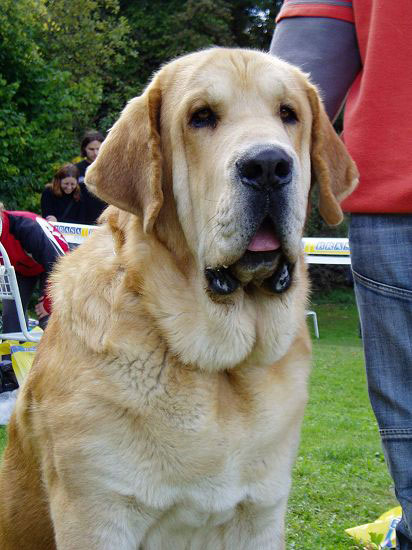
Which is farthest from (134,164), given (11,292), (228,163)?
(11,292)

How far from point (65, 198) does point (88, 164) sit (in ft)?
2.01

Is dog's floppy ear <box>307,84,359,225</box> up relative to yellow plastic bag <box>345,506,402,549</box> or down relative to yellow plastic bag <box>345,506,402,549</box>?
up

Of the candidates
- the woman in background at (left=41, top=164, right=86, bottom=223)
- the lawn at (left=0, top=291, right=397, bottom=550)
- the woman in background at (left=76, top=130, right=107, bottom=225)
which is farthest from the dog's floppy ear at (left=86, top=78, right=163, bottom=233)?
the woman in background at (left=41, top=164, right=86, bottom=223)

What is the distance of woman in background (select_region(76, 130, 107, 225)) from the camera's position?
28.4 feet

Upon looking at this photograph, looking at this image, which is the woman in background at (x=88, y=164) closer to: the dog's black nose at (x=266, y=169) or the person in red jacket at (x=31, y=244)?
the person in red jacket at (x=31, y=244)

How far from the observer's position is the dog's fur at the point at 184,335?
221cm

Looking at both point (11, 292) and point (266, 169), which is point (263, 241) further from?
point (11, 292)

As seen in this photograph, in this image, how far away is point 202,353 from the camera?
234cm

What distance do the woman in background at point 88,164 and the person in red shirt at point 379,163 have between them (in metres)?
6.25

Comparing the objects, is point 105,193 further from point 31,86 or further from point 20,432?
point 31,86

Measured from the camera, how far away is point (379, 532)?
3.51 metres

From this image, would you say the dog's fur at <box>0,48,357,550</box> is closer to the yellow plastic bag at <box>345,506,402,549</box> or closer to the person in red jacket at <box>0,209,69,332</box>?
the yellow plastic bag at <box>345,506,402,549</box>

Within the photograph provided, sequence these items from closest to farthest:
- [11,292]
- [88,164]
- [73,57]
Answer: [11,292], [88,164], [73,57]

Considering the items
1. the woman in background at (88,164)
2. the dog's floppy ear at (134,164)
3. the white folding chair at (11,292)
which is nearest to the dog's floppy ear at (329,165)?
the dog's floppy ear at (134,164)
